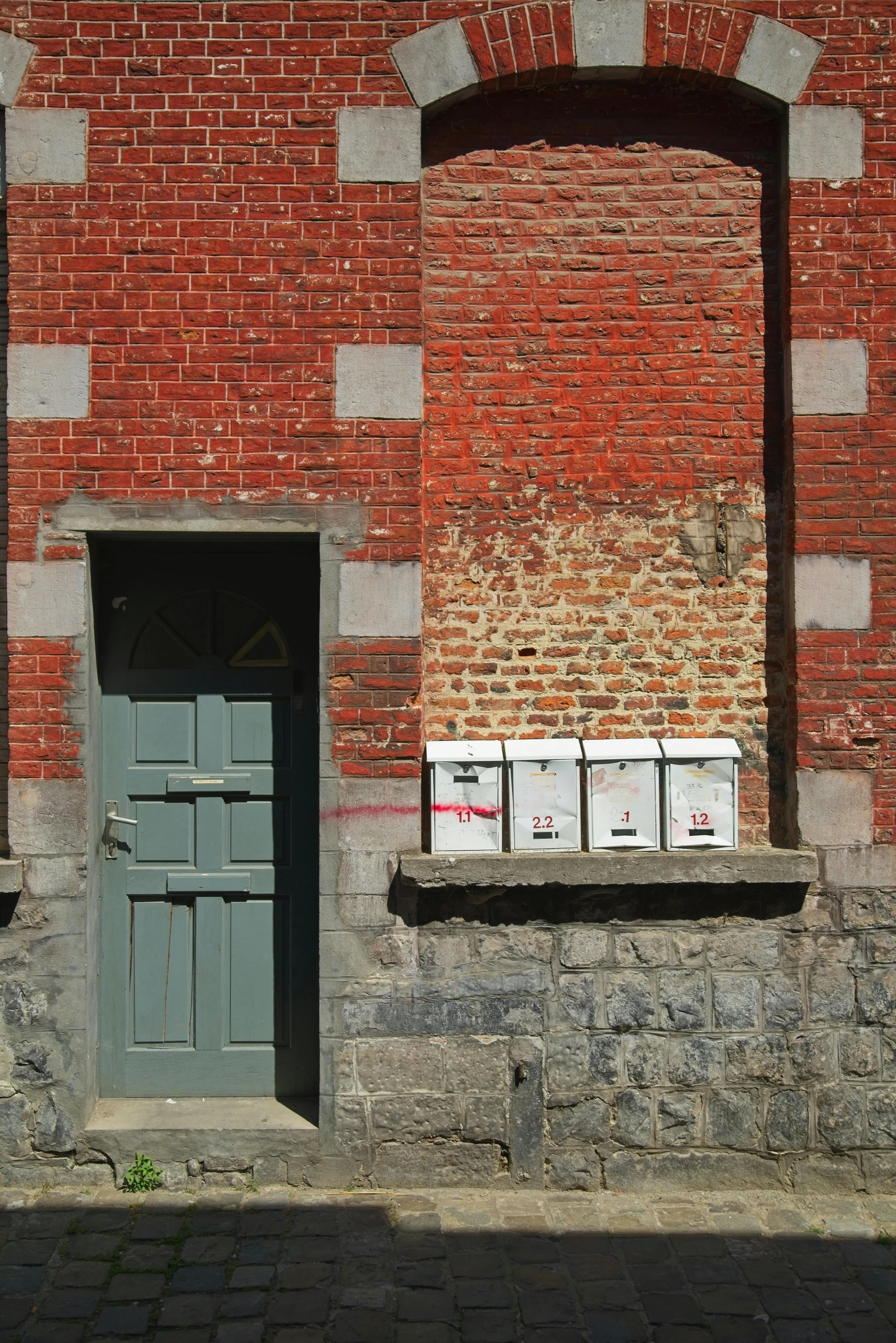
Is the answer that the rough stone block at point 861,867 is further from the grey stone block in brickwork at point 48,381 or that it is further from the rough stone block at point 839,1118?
the grey stone block in brickwork at point 48,381

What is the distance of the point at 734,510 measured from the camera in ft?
15.9

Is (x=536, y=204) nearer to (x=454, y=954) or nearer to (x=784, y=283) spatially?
(x=784, y=283)

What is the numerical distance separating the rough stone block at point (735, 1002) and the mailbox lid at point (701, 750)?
39.1 inches

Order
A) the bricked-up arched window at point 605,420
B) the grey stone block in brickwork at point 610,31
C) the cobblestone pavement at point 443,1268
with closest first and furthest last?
the cobblestone pavement at point 443,1268, the grey stone block in brickwork at point 610,31, the bricked-up arched window at point 605,420

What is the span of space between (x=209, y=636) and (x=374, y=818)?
1229 mm

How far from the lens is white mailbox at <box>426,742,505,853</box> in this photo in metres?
4.52

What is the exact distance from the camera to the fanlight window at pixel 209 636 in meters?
4.88

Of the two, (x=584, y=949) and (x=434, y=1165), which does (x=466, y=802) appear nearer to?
(x=584, y=949)

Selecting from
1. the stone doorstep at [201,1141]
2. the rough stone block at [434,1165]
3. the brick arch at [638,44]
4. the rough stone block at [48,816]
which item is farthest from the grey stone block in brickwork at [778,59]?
the stone doorstep at [201,1141]

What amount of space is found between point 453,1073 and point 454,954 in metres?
0.52

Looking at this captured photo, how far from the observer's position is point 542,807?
14.9 feet

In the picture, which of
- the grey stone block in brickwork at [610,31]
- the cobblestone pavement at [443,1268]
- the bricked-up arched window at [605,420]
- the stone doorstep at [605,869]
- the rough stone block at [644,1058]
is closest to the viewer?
the cobblestone pavement at [443,1268]

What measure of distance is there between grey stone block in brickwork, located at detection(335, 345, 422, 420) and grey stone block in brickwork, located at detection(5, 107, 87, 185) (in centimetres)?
147

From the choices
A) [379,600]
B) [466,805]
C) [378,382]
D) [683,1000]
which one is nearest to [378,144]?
[378,382]
